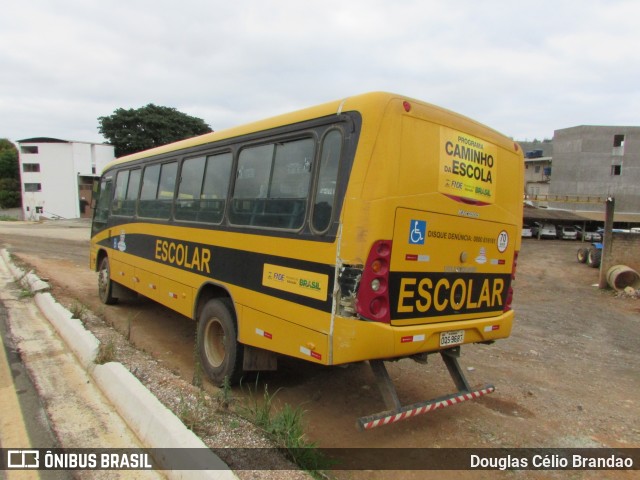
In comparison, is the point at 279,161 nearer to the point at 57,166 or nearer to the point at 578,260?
the point at 578,260

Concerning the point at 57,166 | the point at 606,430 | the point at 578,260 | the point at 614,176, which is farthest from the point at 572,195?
the point at 57,166

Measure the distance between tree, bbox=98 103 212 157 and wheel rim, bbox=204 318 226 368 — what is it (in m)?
53.3

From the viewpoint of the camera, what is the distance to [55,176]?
5556 cm

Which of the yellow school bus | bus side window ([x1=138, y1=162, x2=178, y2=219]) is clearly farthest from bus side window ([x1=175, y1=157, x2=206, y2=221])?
bus side window ([x1=138, y1=162, x2=178, y2=219])

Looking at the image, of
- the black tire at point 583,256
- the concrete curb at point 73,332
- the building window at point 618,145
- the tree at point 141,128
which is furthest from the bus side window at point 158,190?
the building window at point 618,145

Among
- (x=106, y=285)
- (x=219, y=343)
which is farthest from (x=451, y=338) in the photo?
(x=106, y=285)

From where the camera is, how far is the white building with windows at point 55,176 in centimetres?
5538

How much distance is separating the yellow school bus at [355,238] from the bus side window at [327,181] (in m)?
0.01

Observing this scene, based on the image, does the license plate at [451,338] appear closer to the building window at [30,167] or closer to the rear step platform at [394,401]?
the rear step platform at [394,401]

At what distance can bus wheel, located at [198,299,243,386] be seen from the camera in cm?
444

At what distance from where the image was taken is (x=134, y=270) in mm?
7152

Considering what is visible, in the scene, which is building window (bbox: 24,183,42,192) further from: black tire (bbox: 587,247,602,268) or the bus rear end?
the bus rear end

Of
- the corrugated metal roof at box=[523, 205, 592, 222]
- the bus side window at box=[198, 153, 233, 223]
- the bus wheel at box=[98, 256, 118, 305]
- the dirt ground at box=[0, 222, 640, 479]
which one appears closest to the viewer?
the dirt ground at box=[0, 222, 640, 479]

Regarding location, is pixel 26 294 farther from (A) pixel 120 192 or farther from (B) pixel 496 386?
(B) pixel 496 386
